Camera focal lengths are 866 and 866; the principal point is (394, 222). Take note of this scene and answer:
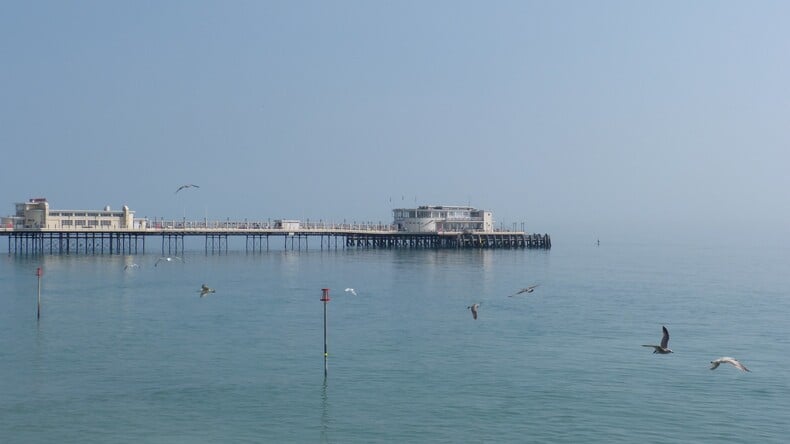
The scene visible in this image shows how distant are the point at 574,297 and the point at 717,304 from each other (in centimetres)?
926

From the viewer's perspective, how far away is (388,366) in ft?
109

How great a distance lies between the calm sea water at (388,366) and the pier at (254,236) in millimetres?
49261

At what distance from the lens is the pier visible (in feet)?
364

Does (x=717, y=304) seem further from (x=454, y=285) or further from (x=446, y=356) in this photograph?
(x=446, y=356)

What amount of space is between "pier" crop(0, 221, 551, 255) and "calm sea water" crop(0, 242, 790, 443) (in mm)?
49261

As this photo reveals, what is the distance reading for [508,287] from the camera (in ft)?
217

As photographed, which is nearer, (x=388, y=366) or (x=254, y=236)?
(x=388, y=366)

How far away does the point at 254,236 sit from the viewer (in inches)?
5044

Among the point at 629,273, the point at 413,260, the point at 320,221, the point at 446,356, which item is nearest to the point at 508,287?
the point at 629,273

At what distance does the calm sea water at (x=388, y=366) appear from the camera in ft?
82.7

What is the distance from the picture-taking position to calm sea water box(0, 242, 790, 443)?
82.7 feet

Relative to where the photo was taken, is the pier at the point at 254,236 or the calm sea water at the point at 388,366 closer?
the calm sea water at the point at 388,366

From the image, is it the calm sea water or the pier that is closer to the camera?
the calm sea water

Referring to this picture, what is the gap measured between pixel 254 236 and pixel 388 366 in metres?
97.1
